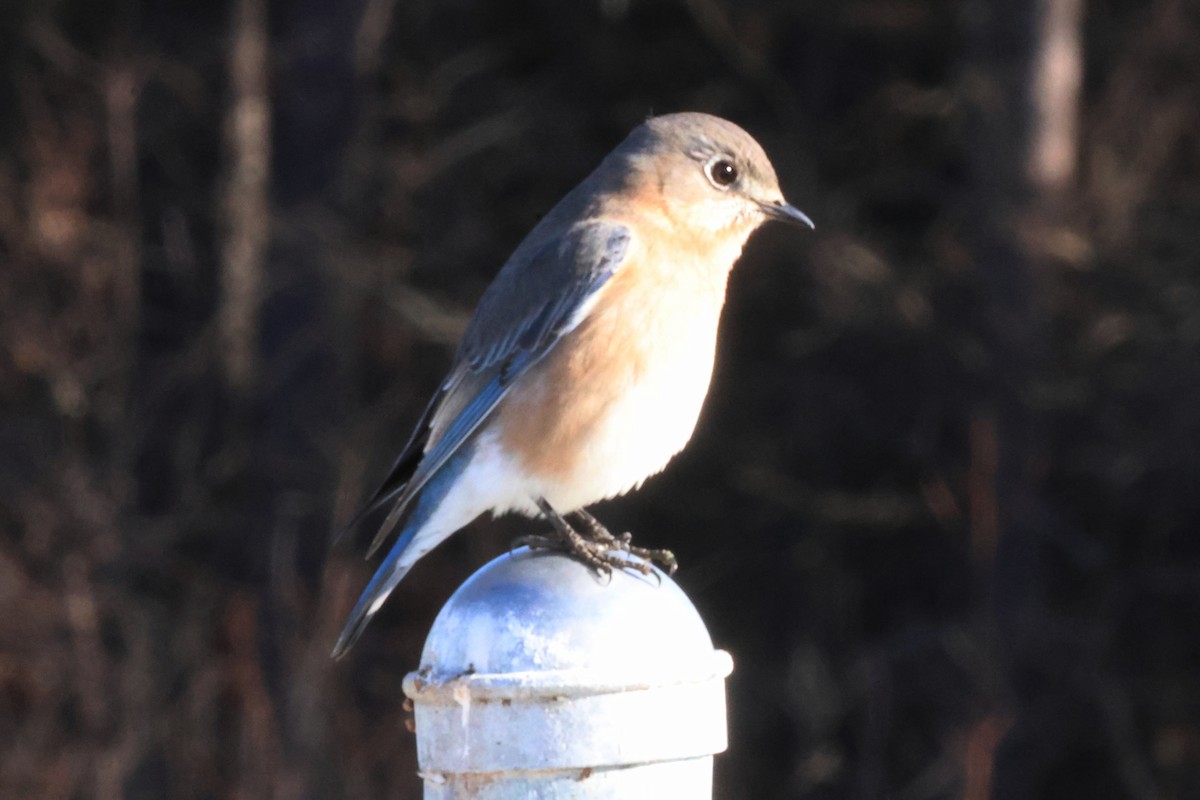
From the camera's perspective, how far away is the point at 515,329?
371cm

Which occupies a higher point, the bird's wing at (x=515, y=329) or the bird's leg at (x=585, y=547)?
the bird's wing at (x=515, y=329)

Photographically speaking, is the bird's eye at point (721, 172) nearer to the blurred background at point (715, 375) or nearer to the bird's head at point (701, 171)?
the bird's head at point (701, 171)

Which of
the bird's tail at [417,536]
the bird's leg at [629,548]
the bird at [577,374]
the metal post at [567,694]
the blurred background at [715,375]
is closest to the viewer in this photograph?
the metal post at [567,694]

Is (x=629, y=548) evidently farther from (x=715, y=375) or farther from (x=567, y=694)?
(x=715, y=375)

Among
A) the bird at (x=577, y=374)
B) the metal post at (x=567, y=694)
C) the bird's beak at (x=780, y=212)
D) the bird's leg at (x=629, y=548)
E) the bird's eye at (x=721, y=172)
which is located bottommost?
the metal post at (x=567, y=694)

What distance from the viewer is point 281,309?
388 inches

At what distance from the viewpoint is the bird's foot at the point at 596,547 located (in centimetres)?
267

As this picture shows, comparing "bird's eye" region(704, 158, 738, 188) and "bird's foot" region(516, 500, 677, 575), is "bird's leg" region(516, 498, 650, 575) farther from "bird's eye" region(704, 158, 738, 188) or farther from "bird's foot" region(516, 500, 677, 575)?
"bird's eye" region(704, 158, 738, 188)

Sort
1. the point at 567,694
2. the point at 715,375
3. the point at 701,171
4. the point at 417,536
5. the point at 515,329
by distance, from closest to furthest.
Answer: the point at 567,694
the point at 417,536
the point at 515,329
the point at 701,171
the point at 715,375

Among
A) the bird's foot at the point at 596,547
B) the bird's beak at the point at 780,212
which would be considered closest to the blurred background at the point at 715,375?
the bird's beak at the point at 780,212

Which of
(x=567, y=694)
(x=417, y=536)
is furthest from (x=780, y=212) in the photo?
(x=567, y=694)

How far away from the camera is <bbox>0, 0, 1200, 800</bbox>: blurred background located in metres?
8.55

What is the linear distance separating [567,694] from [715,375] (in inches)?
328

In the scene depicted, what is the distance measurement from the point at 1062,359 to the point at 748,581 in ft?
8.14
